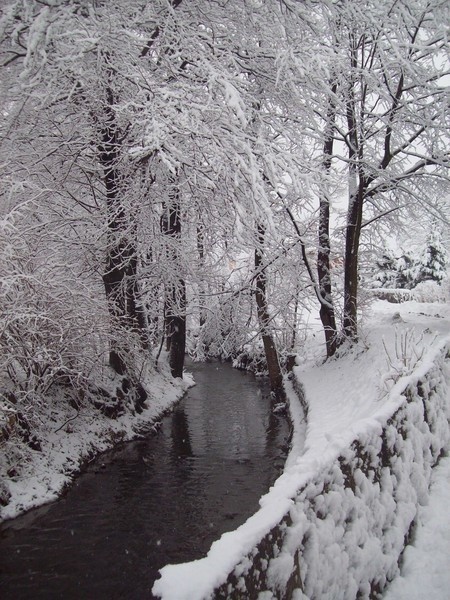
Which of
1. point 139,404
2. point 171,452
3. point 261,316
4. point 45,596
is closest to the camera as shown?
point 45,596

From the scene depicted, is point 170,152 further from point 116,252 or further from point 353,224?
point 353,224

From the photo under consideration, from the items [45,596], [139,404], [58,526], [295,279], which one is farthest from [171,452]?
[295,279]

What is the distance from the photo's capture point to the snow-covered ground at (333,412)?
2.29m

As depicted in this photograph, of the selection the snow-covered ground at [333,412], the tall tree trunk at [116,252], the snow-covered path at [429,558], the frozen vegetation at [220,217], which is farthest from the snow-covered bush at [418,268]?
the snow-covered path at [429,558]

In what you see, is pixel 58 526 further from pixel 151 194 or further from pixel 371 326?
pixel 371 326

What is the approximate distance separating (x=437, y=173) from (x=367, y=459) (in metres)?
9.76

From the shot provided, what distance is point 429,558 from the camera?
419cm

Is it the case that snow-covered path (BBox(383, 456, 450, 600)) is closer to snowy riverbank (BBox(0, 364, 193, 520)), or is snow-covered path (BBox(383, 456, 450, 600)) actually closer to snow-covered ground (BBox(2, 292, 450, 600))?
snow-covered ground (BBox(2, 292, 450, 600))

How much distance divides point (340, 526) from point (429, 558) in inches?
56.4

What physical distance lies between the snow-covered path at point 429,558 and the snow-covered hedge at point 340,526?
0.11 m

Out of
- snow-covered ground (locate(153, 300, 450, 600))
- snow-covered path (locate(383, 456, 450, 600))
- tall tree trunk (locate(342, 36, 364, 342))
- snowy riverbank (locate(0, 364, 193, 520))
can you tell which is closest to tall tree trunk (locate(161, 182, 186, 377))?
snowy riverbank (locate(0, 364, 193, 520))

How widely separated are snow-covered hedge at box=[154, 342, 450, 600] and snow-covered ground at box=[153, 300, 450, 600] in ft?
0.03

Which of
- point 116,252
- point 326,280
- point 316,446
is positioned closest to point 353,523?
point 316,446

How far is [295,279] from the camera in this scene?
1405cm
